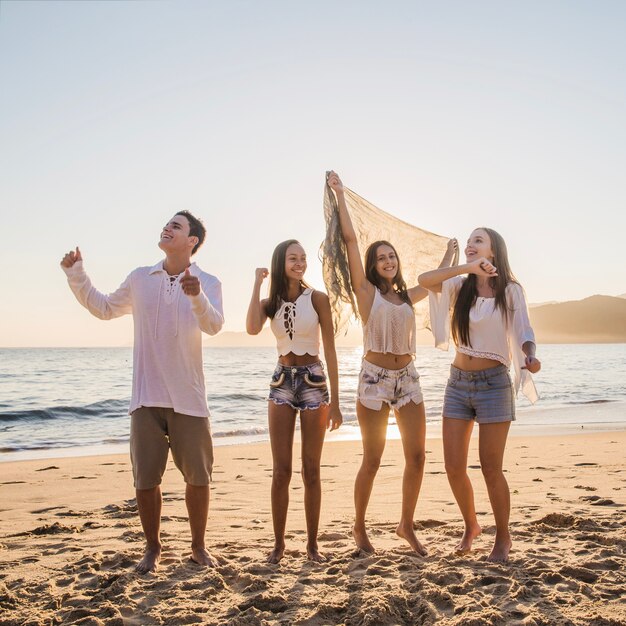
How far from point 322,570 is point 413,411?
1.26 meters

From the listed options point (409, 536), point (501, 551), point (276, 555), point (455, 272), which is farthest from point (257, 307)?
point (501, 551)

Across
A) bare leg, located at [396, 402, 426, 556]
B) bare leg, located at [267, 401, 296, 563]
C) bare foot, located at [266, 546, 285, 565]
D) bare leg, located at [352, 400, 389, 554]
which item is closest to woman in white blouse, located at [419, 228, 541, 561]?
bare leg, located at [396, 402, 426, 556]

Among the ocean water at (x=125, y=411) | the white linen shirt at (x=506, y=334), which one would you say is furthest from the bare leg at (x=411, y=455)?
the ocean water at (x=125, y=411)

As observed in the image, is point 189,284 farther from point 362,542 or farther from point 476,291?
point 362,542

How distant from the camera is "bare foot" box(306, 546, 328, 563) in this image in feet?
15.6

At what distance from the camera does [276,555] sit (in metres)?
4.78

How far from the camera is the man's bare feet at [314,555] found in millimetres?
4752

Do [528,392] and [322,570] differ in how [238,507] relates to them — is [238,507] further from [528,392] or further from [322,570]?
[528,392]

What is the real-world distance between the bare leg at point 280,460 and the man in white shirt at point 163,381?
45 centimetres

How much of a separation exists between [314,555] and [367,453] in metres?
0.80

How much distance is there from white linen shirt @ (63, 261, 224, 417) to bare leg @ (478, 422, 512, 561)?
6.35 feet

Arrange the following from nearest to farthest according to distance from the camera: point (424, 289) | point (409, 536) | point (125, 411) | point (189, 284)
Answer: point (189, 284)
point (409, 536)
point (424, 289)
point (125, 411)

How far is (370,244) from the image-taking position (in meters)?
5.51

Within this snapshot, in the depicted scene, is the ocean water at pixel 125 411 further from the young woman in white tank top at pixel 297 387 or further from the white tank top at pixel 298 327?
the white tank top at pixel 298 327
